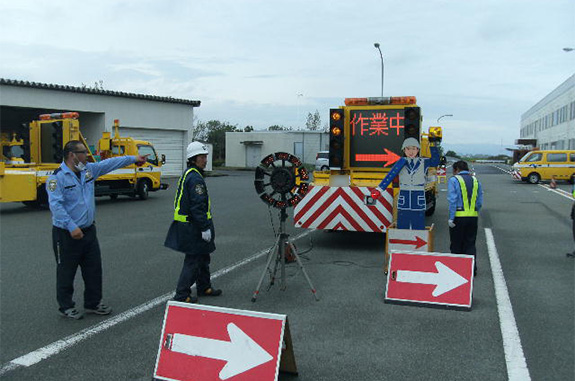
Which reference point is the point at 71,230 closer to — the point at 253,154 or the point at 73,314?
the point at 73,314

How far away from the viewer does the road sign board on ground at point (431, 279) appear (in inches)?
241

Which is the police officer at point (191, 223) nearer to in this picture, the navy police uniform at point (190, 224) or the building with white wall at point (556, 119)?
Answer: the navy police uniform at point (190, 224)

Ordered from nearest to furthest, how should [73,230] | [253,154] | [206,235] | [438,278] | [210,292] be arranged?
[73,230]
[206,235]
[438,278]
[210,292]
[253,154]

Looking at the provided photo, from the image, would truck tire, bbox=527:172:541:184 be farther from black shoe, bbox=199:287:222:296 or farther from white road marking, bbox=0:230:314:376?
white road marking, bbox=0:230:314:376

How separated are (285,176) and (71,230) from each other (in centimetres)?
254

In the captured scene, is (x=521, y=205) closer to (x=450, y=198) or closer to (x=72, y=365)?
(x=450, y=198)

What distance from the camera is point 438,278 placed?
629cm

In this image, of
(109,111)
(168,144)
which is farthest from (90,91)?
(168,144)

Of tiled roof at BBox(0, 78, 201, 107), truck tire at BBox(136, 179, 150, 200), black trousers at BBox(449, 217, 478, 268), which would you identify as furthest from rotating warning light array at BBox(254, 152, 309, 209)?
tiled roof at BBox(0, 78, 201, 107)

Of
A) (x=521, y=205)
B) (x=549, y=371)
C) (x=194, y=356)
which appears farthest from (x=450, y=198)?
(x=521, y=205)

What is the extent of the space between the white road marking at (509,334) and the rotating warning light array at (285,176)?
272 cm

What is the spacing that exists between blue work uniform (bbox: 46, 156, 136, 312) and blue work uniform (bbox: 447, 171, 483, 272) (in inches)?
192

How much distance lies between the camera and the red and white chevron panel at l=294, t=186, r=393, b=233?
9.43 m

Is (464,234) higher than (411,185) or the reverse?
the reverse
